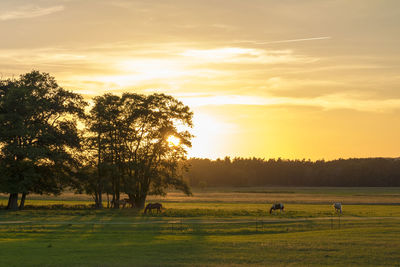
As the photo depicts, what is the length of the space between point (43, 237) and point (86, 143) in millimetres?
38841

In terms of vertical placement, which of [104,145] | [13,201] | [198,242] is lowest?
[198,242]

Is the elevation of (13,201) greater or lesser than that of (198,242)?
greater

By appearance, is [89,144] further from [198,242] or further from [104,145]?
[198,242]

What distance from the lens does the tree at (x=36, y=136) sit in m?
70.3

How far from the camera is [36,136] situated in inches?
2842

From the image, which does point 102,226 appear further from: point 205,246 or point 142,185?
point 142,185

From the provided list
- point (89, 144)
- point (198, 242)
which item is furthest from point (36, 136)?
point (198, 242)

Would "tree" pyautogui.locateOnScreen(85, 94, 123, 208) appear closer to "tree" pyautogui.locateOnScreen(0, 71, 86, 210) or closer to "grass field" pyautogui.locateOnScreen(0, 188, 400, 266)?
"tree" pyautogui.locateOnScreen(0, 71, 86, 210)

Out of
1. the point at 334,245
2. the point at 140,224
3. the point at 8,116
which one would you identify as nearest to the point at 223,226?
the point at 140,224

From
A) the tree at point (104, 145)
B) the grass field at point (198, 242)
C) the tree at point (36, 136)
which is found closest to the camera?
the grass field at point (198, 242)

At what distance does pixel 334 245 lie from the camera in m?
35.5

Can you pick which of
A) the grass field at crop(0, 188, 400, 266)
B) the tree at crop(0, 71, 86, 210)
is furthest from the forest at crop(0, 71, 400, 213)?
the grass field at crop(0, 188, 400, 266)

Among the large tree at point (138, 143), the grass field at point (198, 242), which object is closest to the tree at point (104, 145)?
the large tree at point (138, 143)

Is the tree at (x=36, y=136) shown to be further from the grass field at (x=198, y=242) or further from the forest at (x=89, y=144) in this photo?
the grass field at (x=198, y=242)
